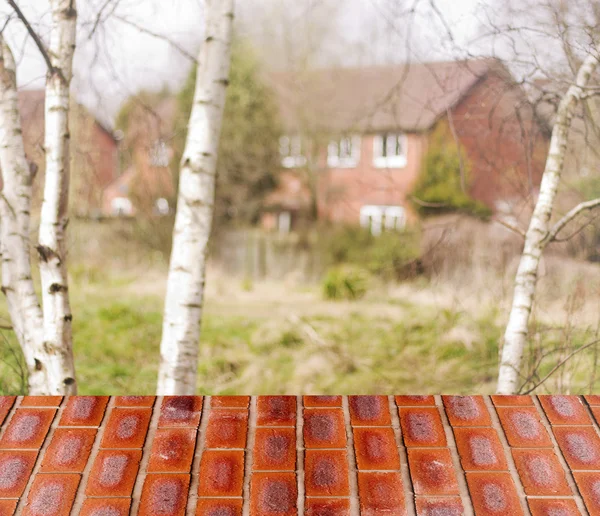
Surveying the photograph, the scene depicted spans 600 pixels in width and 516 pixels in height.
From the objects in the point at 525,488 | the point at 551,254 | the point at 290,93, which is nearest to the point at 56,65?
the point at 525,488

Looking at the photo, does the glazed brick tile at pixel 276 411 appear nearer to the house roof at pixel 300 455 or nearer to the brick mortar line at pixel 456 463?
the house roof at pixel 300 455

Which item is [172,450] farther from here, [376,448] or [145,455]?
[376,448]

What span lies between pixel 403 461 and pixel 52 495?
71 centimetres

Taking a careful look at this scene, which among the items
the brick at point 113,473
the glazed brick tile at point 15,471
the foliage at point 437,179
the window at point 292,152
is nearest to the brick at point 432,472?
the brick at point 113,473

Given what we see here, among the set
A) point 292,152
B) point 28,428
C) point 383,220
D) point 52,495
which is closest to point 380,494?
point 52,495

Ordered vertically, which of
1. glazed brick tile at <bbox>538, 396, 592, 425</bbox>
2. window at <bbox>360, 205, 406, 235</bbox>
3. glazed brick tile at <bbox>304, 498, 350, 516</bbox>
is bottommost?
window at <bbox>360, 205, 406, 235</bbox>

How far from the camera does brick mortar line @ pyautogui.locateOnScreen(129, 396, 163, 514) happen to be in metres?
1.32

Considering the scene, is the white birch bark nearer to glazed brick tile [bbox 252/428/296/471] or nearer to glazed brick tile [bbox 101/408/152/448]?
glazed brick tile [bbox 101/408/152/448]

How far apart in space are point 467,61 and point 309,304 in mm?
8160

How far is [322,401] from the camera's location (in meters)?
1.50

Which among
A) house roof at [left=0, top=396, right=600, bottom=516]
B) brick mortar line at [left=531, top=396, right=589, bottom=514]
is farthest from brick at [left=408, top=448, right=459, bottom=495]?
brick mortar line at [left=531, top=396, right=589, bottom=514]

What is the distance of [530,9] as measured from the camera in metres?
2.82

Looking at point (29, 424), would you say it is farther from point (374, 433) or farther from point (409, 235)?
point (409, 235)

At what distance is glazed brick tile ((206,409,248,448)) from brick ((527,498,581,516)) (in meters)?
0.59
